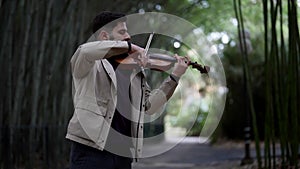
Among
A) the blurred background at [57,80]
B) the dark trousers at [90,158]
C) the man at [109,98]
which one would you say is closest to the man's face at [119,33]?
the man at [109,98]

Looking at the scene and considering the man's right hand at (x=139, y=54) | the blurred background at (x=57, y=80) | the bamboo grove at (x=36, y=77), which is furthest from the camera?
the bamboo grove at (x=36, y=77)

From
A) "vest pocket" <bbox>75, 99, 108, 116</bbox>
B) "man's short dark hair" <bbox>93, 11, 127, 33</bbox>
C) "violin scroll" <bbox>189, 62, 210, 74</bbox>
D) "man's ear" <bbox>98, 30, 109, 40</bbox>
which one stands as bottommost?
"vest pocket" <bbox>75, 99, 108, 116</bbox>

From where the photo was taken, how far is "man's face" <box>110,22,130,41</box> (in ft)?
6.08

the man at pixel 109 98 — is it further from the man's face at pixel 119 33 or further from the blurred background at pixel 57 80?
the blurred background at pixel 57 80

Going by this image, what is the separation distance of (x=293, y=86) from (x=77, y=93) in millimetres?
2282

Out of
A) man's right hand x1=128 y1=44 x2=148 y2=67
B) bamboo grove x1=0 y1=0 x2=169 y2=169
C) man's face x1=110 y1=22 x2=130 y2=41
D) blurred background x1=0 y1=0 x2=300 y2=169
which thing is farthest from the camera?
bamboo grove x1=0 y1=0 x2=169 y2=169

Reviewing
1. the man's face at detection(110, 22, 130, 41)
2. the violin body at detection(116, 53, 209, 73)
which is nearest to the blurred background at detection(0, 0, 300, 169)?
the violin body at detection(116, 53, 209, 73)

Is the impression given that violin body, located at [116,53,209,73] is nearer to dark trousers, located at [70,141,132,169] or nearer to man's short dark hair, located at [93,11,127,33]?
man's short dark hair, located at [93,11,127,33]

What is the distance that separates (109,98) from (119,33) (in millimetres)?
246

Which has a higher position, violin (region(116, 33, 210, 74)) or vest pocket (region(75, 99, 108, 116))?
violin (region(116, 33, 210, 74))

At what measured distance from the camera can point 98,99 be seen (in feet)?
5.87

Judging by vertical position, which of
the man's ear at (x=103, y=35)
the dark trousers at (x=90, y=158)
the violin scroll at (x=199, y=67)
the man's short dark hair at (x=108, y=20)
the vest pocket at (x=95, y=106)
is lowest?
the dark trousers at (x=90, y=158)

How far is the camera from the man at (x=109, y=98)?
175cm

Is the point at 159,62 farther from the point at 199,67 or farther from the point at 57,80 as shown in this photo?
the point at 57,80
